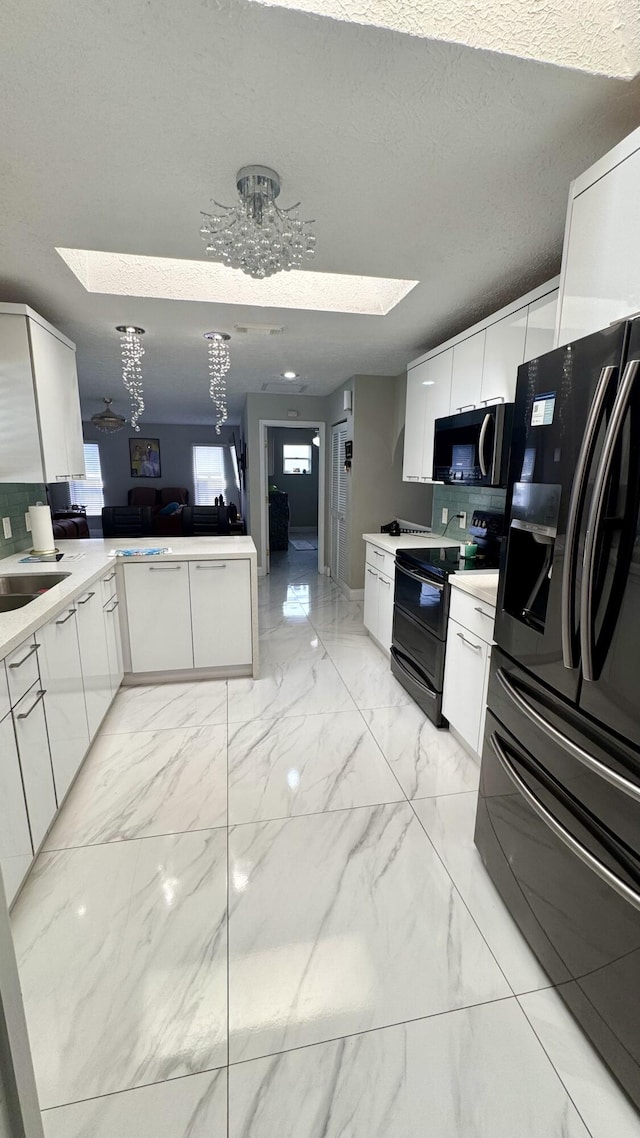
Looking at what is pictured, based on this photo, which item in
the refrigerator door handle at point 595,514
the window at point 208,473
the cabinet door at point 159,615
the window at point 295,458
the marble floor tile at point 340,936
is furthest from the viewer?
the window at point 208,473

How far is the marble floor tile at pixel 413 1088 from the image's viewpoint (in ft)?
3.50

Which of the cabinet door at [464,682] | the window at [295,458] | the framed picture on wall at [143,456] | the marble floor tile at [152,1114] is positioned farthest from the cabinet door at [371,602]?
the framed picture on wall at [143,456]

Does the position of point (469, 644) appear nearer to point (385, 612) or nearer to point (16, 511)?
point (385, 612)

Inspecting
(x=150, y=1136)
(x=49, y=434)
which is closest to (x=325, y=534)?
(x=49, y=434)

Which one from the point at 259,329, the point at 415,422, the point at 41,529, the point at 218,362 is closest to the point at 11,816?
the point at 41,529

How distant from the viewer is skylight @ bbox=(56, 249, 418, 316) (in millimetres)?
2598

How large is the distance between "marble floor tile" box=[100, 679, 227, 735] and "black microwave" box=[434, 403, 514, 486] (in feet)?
6.55

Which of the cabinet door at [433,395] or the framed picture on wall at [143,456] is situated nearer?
the cabinet door at [433,395]

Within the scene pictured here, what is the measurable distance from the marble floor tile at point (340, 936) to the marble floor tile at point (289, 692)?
949 millimetres

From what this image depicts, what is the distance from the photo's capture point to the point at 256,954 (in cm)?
144

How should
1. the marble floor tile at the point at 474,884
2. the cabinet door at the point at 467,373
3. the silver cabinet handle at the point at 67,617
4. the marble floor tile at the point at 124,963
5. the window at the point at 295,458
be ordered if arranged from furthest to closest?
the window at the point at 295,458, the cabinet door at the point at 467,373, the silver cabinet handle at the point at 67,617, the marble floor tile at the point at 474,884, the marble floor tile at the point at 124,963

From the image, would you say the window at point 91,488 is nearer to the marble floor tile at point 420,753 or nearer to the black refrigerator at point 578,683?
the marble floor tile at point 420,753

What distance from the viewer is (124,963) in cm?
142

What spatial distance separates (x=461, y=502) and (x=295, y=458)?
21.9 feet
